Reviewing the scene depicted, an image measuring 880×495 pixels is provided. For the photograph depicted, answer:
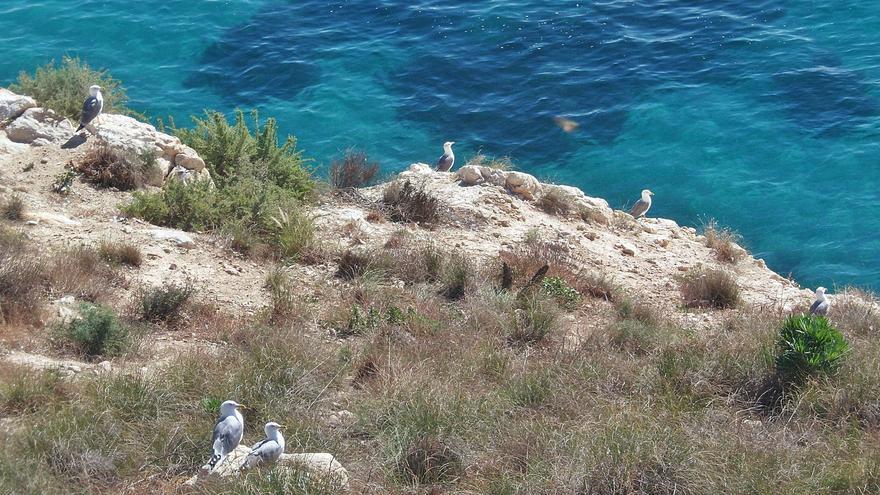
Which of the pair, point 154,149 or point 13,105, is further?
point 13,105

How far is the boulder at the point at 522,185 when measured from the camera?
49.3 feet

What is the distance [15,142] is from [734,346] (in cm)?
1070

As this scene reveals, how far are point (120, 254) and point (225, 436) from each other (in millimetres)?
4888

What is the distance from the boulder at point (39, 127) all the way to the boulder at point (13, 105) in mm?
196

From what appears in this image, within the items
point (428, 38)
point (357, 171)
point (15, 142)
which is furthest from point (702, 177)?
point (15, 142)

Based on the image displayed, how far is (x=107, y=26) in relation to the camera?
81.7 feet

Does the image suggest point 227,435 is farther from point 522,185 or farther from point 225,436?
point 522,185

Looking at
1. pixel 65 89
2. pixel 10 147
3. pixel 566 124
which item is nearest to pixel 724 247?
pixel 566 124

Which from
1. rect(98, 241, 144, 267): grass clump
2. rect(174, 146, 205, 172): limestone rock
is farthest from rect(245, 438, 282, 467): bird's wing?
rect(174, 146, 205, 172): limestone rock

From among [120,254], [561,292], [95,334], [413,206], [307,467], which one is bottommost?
[561,292]

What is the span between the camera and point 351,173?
15820mm

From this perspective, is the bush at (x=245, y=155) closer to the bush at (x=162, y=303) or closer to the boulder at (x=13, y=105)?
the boulder at (x=13, y=105)

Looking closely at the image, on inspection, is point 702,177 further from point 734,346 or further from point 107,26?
point 107,26

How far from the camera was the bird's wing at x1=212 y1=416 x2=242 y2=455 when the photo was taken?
648 cm
